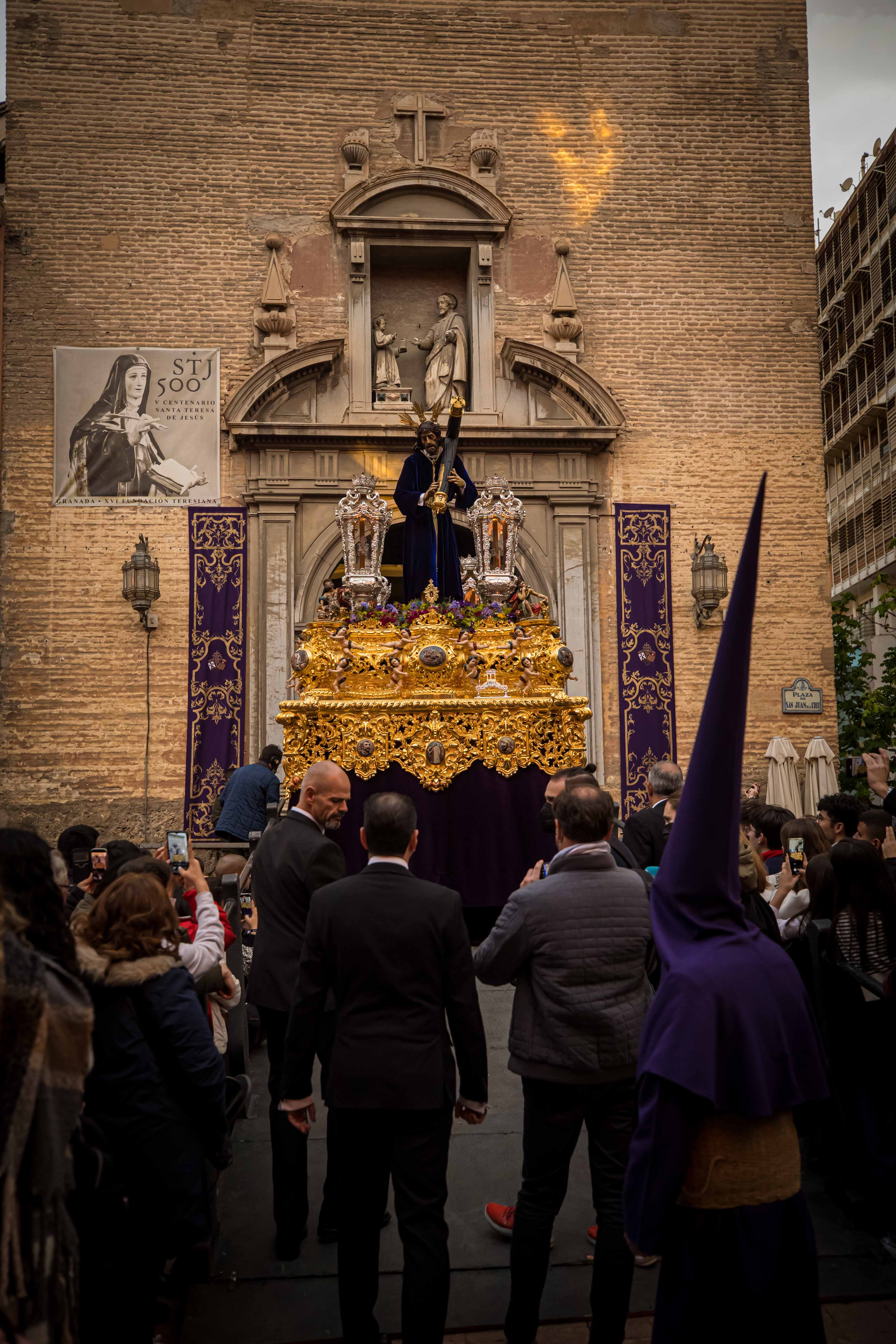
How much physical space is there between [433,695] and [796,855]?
337 cm

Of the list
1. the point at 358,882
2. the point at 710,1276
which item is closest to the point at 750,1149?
the point at 710,1276

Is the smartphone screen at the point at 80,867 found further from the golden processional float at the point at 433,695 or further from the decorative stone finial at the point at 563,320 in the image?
the decorative stone finial at the point at 563,320

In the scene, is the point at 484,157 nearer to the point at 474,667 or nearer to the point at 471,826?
the point at 474,667

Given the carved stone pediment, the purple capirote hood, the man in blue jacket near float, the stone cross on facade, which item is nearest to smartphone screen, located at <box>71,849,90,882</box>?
the man in blue jacket near float

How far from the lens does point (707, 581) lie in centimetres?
1263

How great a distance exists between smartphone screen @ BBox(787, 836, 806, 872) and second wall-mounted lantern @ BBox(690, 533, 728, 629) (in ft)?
25.8

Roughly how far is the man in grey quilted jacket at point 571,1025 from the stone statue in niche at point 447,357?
402 inches

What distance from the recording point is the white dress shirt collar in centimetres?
421

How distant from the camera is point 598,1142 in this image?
3404 millimetres

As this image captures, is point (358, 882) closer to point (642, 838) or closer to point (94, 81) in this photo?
point (642, 838)

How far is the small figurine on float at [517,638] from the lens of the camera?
309 inches

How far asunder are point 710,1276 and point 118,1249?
1509 millimetres

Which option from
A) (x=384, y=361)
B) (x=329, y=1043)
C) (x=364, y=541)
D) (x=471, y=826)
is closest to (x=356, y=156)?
(x=384, y=361)

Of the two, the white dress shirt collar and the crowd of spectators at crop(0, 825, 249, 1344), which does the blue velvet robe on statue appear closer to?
the white dress shirt collar
